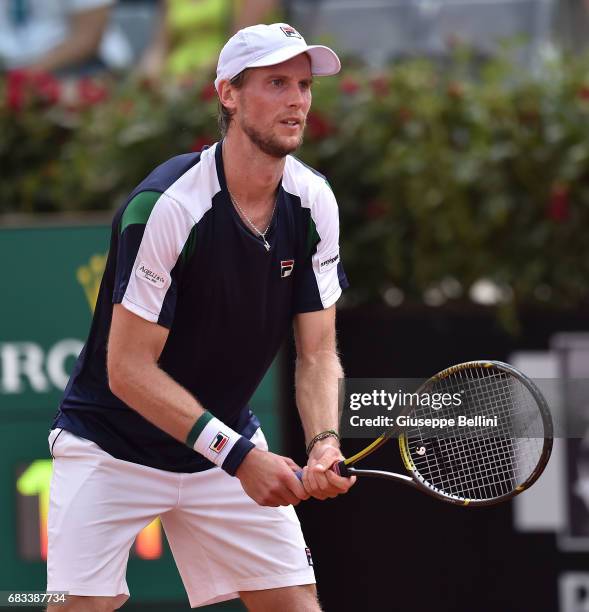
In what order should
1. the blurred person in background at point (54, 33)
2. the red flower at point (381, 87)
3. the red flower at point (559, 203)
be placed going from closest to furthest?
the red flower at point (559, 203) < the red flower at point (381, 87) < the blurred person in background at point (54, 33)

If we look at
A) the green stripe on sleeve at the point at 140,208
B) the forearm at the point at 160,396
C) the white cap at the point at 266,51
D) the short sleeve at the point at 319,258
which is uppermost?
the white cap at the point at 266,51

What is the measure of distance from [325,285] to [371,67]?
2.61m

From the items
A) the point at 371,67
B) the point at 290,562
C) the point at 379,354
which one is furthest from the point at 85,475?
the point at 371,67

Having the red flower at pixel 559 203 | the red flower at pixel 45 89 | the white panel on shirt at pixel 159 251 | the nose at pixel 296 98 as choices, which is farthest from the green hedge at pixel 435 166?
the white panel on shirt at pixel 159 251

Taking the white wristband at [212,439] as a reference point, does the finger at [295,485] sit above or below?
below

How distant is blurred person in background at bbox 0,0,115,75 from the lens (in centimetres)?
Answer: 895

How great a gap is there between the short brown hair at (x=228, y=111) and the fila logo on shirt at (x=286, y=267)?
0.38m

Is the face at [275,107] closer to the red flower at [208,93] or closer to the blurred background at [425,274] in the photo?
the blurred background at [425,274]

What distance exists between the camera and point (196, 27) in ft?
28.1

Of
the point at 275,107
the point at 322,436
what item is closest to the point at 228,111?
the point at 275,107

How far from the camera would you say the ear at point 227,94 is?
3.48 meters

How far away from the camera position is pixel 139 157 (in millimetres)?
5832

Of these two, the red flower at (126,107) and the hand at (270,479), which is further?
the red flower at (126,107)

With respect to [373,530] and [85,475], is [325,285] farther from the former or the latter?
[373,530]
